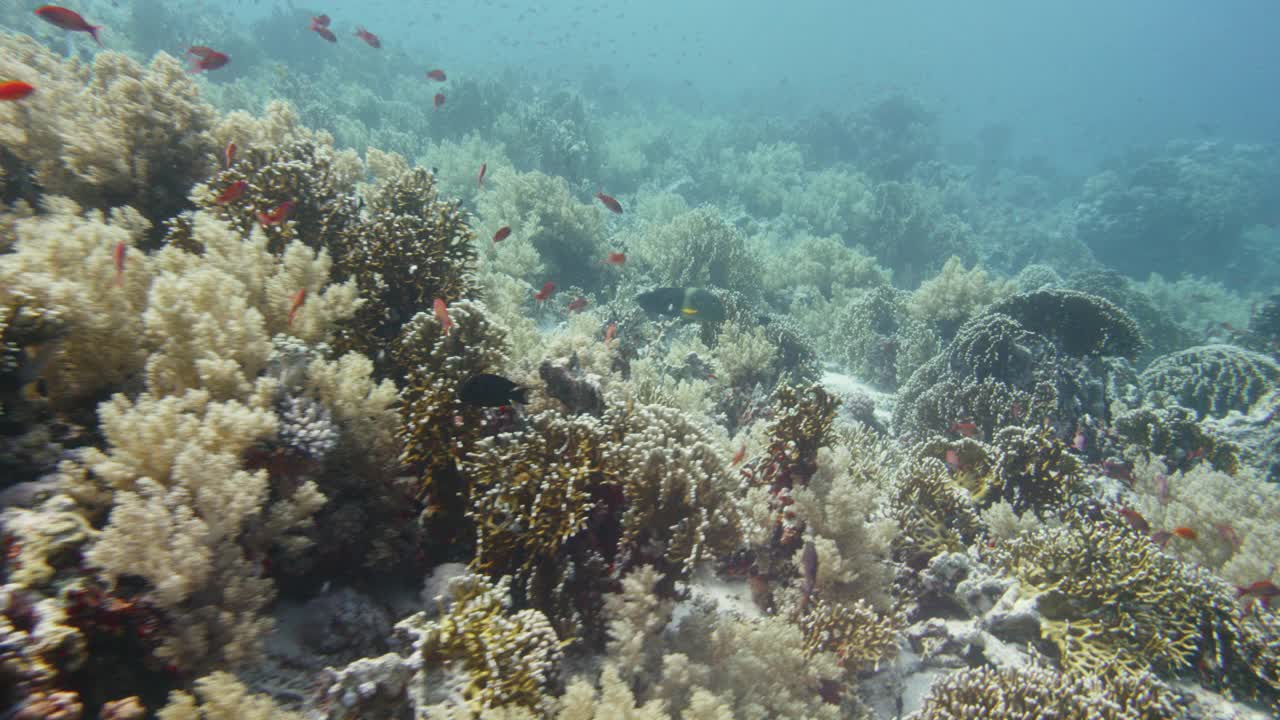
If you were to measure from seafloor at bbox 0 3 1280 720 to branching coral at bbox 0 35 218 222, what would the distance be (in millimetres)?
22

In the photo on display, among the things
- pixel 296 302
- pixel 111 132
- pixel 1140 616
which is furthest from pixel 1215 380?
pixel 111 132

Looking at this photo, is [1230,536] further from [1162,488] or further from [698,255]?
[698,255]

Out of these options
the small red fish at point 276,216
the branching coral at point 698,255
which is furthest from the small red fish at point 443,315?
the branching coral at point 698,255

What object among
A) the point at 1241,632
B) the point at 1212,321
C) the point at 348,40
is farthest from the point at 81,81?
the point at 348,40

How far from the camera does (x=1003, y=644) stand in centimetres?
393

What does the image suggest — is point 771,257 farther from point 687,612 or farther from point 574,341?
point 687,612

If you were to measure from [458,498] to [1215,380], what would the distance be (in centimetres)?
1392

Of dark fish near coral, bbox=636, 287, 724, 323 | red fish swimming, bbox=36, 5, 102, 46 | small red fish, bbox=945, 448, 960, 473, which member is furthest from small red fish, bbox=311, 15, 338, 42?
small red fish, bbox=945, 448, 960, 473

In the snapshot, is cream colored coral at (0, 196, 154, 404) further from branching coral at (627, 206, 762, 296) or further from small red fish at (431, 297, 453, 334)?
branching coral at (627, 206, 762, 296)

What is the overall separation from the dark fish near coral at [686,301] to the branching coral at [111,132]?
21.1 ft

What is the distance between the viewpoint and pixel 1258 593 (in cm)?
416

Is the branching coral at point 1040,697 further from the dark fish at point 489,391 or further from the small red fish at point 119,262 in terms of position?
the small red fish at point 119,262

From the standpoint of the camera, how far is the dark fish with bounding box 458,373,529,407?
275 cm

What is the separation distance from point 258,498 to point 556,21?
125 meters
